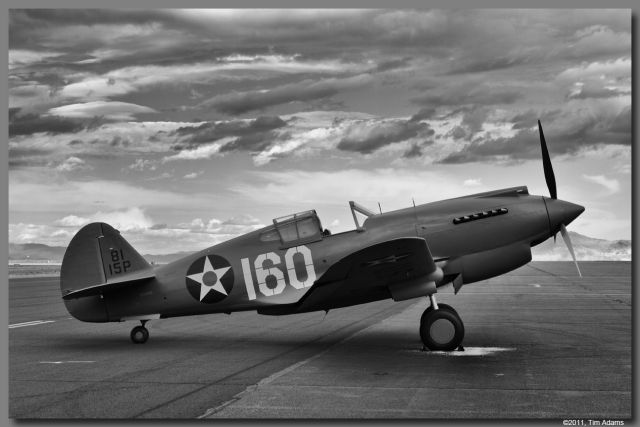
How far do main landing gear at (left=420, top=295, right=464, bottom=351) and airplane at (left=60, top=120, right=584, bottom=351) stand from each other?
0.01 meters

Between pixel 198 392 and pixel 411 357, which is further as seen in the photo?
pixel 411 357

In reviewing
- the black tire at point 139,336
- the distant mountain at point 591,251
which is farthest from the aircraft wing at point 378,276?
the distant mountain at point 591,251

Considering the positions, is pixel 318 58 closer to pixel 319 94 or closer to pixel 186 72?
pixel 319 94

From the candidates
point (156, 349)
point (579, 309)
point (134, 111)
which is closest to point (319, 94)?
point (134, 111)

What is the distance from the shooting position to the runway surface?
21.2 feet

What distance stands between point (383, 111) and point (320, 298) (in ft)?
9.74

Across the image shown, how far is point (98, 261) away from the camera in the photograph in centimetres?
1133

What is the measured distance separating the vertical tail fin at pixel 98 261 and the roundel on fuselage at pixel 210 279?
0.94m

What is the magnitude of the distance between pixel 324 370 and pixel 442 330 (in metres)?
2.15

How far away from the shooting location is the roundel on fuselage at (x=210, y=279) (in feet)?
34.5

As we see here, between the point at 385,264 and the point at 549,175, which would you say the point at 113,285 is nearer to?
the point at 385,264

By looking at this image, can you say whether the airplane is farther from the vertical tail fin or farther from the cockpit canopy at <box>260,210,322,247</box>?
the vertical tail fin

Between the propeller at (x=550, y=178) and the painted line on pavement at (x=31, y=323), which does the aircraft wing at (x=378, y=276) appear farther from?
the painted line on pavement at (x=31, y=323)

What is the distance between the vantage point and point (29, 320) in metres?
16.5
